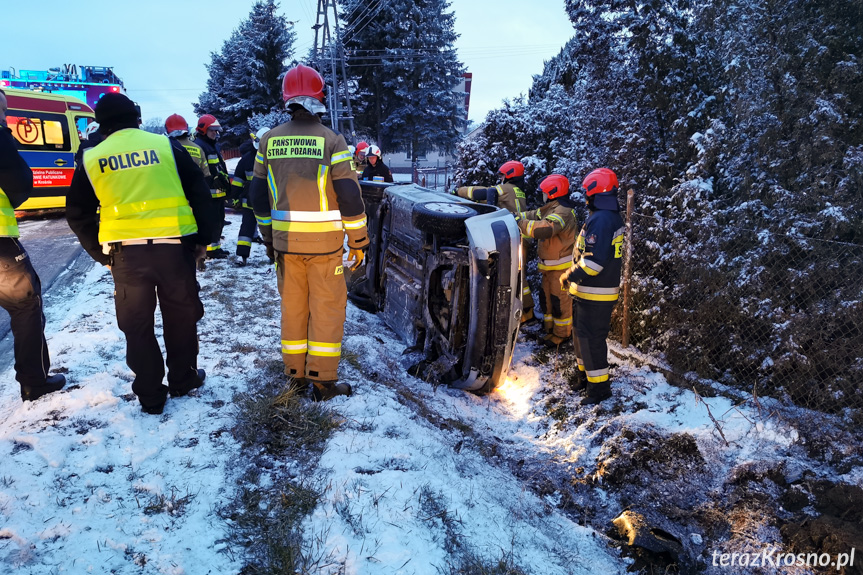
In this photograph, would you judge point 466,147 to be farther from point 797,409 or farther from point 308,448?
Result: point 308,448

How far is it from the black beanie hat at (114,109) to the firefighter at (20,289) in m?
0.65

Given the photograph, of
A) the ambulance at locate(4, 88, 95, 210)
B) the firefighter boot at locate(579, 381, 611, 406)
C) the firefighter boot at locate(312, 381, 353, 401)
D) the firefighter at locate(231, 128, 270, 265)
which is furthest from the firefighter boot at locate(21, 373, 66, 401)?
the ambulance at locate(4, 88, 95, 210)

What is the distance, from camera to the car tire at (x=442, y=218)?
4.14 meters

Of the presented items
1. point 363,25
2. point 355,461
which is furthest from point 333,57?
point 355,461

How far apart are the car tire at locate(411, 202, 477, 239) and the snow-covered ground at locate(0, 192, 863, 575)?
1310mm

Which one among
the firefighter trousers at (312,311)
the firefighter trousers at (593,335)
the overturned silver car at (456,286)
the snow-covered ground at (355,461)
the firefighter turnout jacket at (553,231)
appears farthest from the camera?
the firefighter turnout jacket at (553,231)

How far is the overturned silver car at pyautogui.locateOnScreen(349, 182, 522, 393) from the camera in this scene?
13.0 feet

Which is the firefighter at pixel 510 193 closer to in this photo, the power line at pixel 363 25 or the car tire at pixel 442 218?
the car tire at pixel 442 218

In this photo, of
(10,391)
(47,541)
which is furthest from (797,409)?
(10,391)

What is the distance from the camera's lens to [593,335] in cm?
436

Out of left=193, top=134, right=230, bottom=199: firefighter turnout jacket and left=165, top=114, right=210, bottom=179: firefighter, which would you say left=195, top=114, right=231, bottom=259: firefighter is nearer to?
left=193, top=134, right=230, bottom=199: firefighter turnout jacket

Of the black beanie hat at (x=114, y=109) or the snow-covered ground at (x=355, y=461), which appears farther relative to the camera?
the black beanie hat at (x=114, y=109)

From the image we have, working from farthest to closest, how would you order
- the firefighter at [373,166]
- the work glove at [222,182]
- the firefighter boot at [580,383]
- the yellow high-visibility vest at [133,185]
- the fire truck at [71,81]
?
the fire truck at [71,81] → the firefighter at [373,166] → the work glove at [222,182] → the firefighter boot at [580,383] → the yellow high-visibility vest at [133,185]

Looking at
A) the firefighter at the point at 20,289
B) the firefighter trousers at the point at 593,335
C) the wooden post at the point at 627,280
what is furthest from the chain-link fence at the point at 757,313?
the firefighter at the point at 20,289
